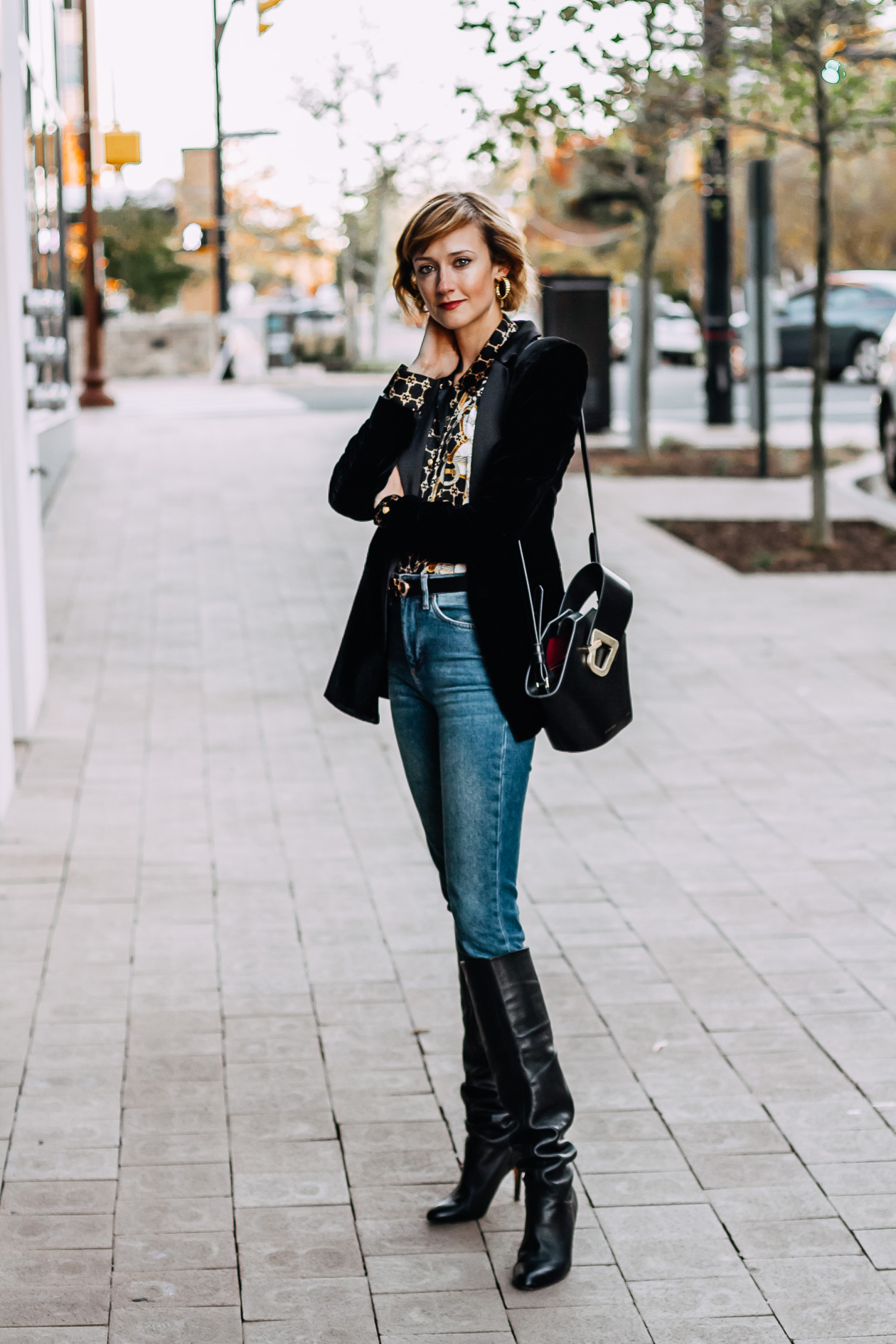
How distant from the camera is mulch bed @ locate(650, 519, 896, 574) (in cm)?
1177

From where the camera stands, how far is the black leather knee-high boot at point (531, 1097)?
11.1 ft

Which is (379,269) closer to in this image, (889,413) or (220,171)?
(220,171)

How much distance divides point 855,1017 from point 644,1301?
1531mm

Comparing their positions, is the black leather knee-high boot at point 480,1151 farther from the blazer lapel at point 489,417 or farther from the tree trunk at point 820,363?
the tree trunk at point 820,363

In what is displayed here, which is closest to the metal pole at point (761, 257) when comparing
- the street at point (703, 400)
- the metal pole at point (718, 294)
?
the street at point (703, 400)

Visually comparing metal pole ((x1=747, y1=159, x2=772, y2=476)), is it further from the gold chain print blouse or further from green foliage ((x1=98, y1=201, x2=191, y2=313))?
green foliage ((x1=98, y1=201, x2=191, y2=313))

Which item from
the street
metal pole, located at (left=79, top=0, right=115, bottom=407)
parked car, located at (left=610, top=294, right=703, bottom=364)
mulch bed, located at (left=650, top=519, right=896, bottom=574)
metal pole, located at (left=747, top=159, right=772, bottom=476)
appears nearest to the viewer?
mulch bed, located at (left=650, top=519, right=896, bottom=574)

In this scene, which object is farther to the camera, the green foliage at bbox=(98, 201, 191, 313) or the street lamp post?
the green foliage at bbox=(98, 201, 191, 313)

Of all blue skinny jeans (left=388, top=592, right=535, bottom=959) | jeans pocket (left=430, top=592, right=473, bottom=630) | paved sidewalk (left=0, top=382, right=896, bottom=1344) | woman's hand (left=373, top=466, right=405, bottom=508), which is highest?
woman's hand (left=373, top=466, right=405, bottom=508)

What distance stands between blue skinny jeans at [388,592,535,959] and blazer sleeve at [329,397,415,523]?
21 cm

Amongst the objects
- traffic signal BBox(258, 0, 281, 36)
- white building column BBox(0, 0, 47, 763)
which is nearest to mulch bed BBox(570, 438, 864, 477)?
traffic signal BBox(258, 0, 281, 36)

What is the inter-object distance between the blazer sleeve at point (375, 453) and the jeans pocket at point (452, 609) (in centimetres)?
20

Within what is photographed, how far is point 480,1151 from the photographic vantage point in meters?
3.62

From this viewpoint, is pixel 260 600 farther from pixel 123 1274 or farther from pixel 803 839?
pixel 123 1274
